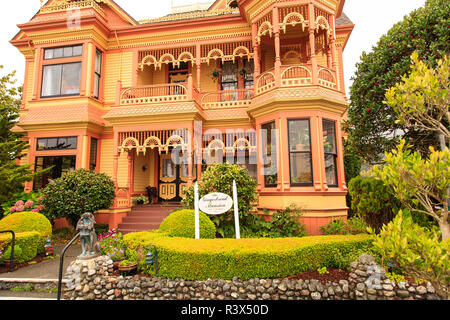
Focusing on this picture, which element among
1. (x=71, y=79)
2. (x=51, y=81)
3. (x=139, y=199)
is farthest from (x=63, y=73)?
(x=139, y=199)

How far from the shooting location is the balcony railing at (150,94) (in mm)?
11703

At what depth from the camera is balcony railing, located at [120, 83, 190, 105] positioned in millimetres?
11703

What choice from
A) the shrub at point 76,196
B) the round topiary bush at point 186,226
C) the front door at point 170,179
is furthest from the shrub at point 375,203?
the shrub at point 76,196

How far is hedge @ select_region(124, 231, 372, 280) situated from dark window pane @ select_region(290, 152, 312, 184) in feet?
11.4

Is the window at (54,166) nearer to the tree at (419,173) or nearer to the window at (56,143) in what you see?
the window at (56,143)

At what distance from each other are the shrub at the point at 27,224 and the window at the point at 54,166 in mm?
4413

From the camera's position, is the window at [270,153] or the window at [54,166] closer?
the window at [270,153]

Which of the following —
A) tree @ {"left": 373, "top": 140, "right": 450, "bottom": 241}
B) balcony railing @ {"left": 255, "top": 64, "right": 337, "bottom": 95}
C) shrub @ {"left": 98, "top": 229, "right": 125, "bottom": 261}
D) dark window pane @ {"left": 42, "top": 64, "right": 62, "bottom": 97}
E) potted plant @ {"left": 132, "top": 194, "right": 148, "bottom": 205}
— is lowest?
shrub @ {"left": 98, "top": 229, "right": 125, "bottom": 261}

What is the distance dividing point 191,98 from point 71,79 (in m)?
6.68

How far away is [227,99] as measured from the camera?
1334 centimetres

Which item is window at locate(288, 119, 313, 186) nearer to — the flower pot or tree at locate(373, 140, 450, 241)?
tree at locate(373, 140, 450, 241)

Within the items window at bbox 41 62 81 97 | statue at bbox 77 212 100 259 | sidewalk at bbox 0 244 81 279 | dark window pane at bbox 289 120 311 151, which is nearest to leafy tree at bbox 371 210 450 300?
statue at bbox 77 212 100 259

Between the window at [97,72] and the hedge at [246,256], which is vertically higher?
the window at [97,72]

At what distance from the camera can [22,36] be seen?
48.3 ft
